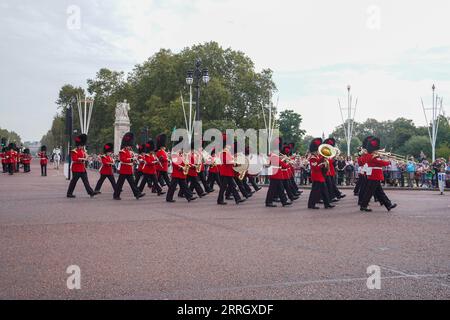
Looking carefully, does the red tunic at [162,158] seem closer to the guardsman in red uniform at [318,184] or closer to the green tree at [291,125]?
the guardsman in red uniform at [318,184]

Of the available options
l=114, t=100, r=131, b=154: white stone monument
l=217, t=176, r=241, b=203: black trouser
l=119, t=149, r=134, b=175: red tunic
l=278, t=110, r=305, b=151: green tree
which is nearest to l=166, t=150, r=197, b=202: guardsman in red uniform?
l=217, t=176, r=241, b=203: black trouser

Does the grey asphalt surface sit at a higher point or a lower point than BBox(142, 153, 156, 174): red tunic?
lower

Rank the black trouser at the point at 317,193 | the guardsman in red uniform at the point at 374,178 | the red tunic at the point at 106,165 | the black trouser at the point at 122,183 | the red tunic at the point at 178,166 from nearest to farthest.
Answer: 1. the guardsman in red uniform at the point at 374,178
2. the black trouser at the point at 317,193
3. the red tunic at the point at 178,166
4. the black trouser at the point at 122,183
5. the red tunic at the point at 106,165

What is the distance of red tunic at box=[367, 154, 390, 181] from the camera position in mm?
13070

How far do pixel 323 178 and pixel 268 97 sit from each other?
139 feet

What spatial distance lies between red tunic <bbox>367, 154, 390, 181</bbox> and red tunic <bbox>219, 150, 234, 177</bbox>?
381 centimetres

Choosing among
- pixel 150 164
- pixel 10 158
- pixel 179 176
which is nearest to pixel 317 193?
pixel 179 176

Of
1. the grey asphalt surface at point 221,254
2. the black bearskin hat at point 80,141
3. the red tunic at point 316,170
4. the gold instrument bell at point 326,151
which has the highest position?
the black bearskin hat at point 80,141

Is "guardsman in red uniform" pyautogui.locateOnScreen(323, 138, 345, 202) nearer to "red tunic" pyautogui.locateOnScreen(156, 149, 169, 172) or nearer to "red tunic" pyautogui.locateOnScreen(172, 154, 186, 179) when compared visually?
"red tunic" pyautogui.locateOnScreen(172, 154, 186, 179)

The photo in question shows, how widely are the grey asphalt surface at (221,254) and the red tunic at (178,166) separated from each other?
3.19m

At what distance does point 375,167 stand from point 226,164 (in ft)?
13.5

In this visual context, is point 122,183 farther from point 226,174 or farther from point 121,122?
point 121,122

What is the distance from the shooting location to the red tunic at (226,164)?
14758 mm

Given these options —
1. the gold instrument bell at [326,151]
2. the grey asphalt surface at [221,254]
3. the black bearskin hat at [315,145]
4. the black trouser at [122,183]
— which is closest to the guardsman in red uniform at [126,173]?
the black trouser at [122,183]
